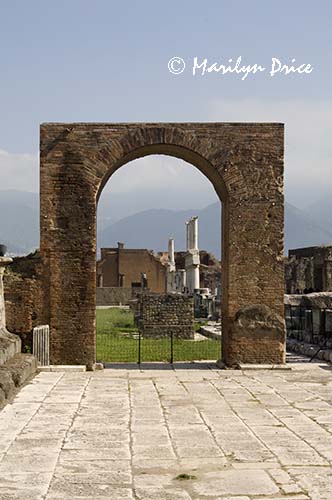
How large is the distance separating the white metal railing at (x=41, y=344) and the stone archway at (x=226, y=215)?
0.22m

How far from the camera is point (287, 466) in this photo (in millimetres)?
6664

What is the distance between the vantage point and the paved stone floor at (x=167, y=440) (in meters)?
6.03

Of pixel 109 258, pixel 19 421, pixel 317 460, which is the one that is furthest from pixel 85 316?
pixel 109 258

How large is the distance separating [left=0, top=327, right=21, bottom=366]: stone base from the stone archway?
44.4 inches

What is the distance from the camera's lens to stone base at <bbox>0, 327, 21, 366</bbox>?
11.6 m

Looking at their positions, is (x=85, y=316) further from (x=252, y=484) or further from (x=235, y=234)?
(x=252, y=484)

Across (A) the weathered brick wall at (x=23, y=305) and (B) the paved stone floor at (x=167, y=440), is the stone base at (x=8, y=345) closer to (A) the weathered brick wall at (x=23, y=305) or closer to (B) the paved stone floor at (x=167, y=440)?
(B) the paved stone floor at (x=167, y=440)

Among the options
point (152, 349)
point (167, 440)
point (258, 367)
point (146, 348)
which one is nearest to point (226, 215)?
point (258, 367)

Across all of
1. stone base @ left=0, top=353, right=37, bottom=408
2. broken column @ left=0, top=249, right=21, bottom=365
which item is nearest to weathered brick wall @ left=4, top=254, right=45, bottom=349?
broken column @ left=0, top=249, right=21, bottom=365

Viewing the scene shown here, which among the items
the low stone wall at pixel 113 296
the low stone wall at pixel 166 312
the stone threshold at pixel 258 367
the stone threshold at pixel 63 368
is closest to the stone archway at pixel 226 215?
the stone threshold at pixel 258 367

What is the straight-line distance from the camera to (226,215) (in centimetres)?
1470

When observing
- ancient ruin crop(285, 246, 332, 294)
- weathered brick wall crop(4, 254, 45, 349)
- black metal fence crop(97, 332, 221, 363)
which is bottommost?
black metal fence crop(97, 332, 221, 363)

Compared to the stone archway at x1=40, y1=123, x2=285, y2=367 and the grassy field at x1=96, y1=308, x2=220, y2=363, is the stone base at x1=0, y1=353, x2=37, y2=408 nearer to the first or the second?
the stone archway at x1=40, y1=123, x2=285, y2=367

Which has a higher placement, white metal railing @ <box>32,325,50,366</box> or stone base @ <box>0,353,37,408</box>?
white metal railing @ <box>32,325,50,366</box>
